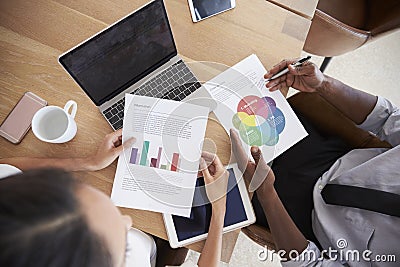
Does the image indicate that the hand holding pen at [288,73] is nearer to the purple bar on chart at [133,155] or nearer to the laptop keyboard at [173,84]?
the laptop keyboard at [173,84]

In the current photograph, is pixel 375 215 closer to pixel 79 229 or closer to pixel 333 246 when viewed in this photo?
pixel 333 246

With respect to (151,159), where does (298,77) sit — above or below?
above

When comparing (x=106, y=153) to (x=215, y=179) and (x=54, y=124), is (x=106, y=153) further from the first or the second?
(x=215, y=179)

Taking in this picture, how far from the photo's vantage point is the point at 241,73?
1016 millimetres

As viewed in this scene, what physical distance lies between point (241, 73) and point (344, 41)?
37 centimetres

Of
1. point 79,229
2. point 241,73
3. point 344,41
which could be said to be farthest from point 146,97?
point 344,41

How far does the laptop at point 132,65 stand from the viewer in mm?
833

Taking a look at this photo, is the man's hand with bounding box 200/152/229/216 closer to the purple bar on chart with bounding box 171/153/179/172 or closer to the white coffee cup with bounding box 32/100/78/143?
the purple bar on chart with bounding box 171/153/179/172

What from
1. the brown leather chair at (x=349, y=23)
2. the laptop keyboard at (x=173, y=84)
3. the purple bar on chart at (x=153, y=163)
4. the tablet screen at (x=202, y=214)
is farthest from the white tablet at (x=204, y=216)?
the brown leather chair at (x=349, y=23)

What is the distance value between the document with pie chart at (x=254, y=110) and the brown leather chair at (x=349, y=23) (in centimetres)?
28

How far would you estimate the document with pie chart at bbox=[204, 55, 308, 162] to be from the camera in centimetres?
100

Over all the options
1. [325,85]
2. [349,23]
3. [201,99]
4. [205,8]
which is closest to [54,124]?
[201,99]

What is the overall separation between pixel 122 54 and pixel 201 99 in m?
0.22

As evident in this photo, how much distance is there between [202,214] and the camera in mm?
960
